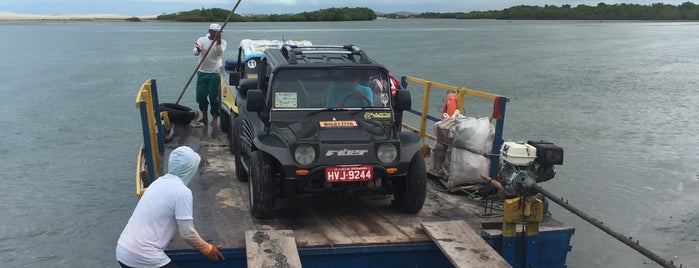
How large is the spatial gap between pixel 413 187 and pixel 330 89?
133 cm

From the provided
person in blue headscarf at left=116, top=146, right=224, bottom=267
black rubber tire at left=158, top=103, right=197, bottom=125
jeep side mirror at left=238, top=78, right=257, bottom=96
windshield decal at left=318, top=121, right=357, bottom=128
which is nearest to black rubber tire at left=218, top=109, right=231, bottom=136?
black rubber tire at left=158, top=103, right=197, bottom=125

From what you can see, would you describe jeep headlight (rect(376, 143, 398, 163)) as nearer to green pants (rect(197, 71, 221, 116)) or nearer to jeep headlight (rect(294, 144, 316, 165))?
jeep headlight (rect(294, 144, 316, 165))

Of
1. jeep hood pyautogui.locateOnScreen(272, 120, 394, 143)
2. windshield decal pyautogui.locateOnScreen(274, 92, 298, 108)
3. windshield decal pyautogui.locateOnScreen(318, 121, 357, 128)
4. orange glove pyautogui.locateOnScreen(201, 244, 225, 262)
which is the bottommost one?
orange glove pyautogui.locateOnScreen(201, 244, 225, 262)

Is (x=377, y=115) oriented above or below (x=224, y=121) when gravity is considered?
above

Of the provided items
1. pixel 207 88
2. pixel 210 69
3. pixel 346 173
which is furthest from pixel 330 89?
pixel 207 88

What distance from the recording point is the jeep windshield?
263 inches

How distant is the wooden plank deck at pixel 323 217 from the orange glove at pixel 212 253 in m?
0.45

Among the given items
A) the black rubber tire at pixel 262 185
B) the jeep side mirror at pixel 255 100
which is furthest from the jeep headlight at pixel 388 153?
the jeep side mirror at pixel 255 100

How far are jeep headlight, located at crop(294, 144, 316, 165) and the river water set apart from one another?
3.89 metres

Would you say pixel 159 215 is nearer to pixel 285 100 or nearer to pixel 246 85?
pixel 285 100

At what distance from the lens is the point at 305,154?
5961mm

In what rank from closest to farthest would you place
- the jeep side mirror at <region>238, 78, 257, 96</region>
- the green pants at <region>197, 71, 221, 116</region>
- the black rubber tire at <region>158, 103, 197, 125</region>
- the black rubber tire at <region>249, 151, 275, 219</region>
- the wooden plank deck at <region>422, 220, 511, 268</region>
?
the wooden plank deck at <region>422, 220, 511, 268</region>, the black rubber tire at <region>249, 151, 275, 219</region>, the jeep side mirror at <region>238, 78, 257, 96</region>, the green pants at <region>197, 71, 221, 116</region>, the black rubber tire at <region>158, 103, 197, 125</region>

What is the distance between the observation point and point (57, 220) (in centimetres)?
996

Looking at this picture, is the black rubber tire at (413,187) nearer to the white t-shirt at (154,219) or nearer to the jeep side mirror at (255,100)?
the jeep side mirror at (255,100)
